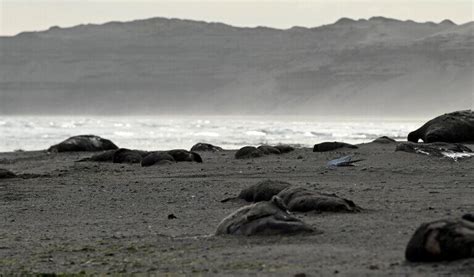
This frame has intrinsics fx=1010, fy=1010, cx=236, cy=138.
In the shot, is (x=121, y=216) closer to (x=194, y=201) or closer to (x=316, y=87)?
(x=194, y=201)

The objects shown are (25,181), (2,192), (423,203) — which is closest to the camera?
(423,203)

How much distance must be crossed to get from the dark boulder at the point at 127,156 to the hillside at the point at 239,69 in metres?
114

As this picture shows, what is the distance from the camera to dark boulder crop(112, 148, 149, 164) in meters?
18.6

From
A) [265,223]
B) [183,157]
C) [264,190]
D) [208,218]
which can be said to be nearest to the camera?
[265,223]

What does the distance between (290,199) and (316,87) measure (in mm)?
134871

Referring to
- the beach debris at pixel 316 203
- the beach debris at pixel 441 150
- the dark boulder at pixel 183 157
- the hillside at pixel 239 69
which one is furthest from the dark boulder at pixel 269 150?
the hillside at pixel 239 69

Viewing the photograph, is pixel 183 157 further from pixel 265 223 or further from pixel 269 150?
pixel 265 223

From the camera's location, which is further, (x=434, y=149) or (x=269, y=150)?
(x=269, y=150)

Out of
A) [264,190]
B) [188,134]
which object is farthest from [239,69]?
[264,190]

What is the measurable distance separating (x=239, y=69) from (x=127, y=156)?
13755 cm

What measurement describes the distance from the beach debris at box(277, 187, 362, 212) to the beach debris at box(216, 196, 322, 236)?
36.9 inches

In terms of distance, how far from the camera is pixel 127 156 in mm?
18781

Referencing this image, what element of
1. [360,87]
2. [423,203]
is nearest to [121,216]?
[423,203]

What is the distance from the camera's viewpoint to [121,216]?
10008 mm
